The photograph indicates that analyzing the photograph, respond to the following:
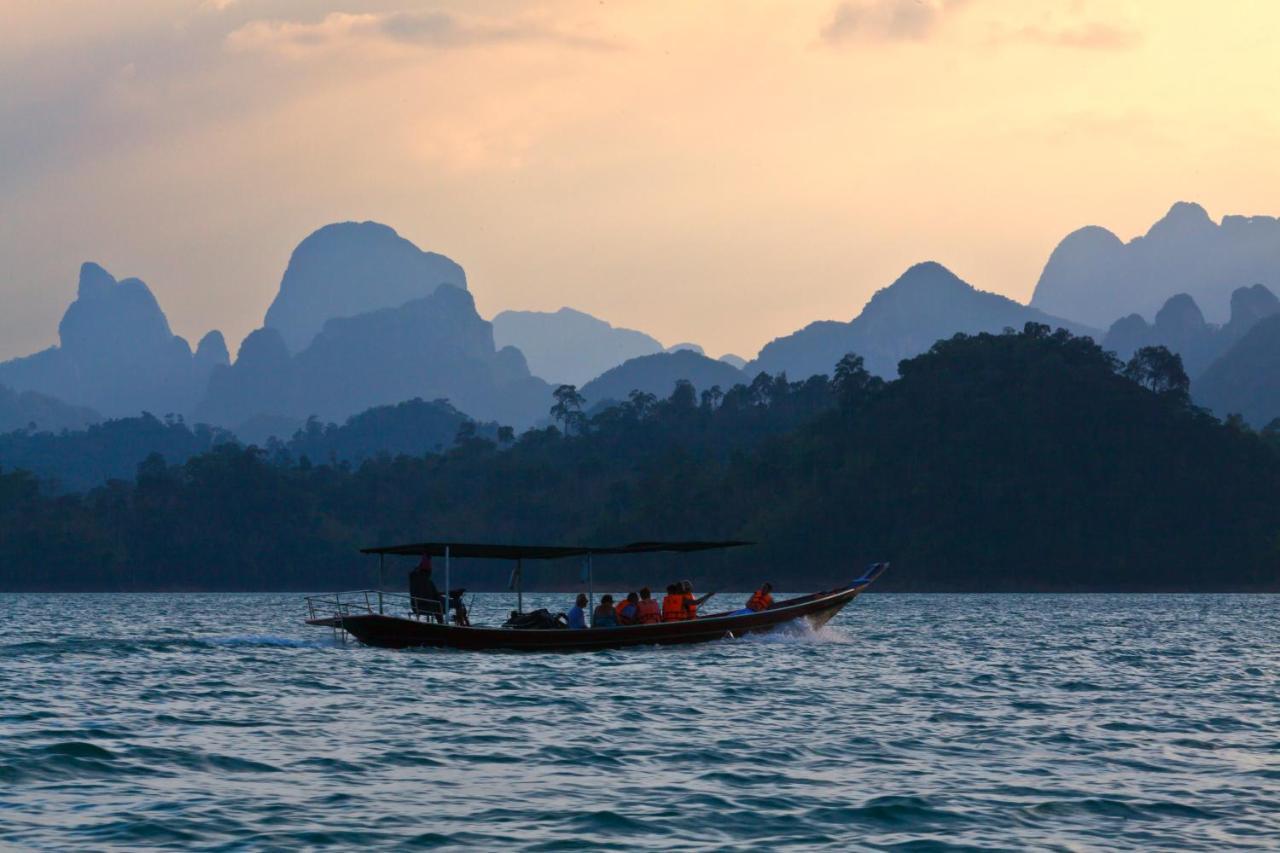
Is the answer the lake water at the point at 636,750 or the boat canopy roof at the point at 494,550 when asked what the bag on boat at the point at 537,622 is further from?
the boat canopy roof at the point at 494,550

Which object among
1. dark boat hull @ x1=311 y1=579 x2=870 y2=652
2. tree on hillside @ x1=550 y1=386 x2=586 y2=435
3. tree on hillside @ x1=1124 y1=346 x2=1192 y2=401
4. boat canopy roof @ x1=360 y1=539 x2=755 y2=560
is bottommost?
dark boat hull @ x1=311 y1=579 x2=870 y2=652

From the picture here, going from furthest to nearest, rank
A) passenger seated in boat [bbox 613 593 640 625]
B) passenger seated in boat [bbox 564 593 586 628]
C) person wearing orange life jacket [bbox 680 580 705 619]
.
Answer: person wearing orange life jacket [bbox 680 580 705 619], passenger seated in boat [bbox 613 593 640 625], passenger seated in boat [bbox 564 593 586 628]

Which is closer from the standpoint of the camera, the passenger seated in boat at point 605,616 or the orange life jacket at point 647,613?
the passenger seated in boat at point 605,616

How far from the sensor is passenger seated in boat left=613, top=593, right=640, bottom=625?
125ft

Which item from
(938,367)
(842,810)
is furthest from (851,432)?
(842,810)

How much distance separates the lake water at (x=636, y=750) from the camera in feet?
51.1

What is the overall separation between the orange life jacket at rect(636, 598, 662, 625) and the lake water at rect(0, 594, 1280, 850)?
32.0 inches

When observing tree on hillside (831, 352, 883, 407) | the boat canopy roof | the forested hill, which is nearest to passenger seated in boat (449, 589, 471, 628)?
the boat canopy roof

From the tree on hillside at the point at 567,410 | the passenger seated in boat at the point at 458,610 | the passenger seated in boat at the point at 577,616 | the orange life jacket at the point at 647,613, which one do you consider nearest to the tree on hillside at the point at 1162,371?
the tree on hillside at the point at 567,410

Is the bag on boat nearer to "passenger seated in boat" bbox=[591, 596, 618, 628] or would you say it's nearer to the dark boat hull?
the dark boat hull

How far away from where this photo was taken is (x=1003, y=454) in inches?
5477

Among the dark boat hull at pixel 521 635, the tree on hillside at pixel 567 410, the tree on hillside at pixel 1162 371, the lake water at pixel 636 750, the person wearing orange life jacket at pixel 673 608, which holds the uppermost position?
the tree on hillside at pixel 567 410

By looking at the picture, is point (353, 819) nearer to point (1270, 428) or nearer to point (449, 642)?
point (449, 642)

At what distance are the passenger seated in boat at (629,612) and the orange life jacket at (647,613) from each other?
2.8 inches
